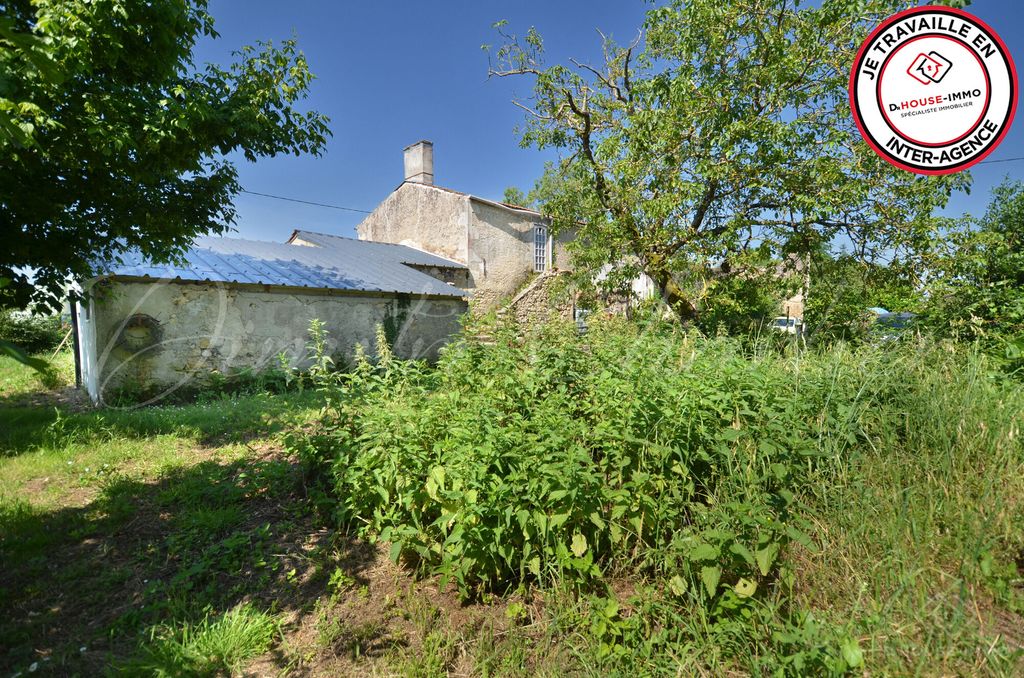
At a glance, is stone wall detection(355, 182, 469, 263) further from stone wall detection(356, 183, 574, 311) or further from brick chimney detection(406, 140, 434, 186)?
brick chimney detection(406, 140, 434, 186)

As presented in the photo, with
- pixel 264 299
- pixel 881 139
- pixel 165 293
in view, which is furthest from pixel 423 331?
pixel 881 139

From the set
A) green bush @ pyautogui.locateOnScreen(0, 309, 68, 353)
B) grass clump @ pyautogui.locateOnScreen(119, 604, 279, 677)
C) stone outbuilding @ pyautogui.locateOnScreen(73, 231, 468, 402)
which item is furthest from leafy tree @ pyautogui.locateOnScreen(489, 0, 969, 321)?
green bush @ pyautogui.locateOnScreen(0, 309, 68, 353)

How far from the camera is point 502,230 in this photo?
58.5 feet

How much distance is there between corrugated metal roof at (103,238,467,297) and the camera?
883cm

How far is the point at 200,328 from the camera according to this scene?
29.7ft

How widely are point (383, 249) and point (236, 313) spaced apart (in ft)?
23.5

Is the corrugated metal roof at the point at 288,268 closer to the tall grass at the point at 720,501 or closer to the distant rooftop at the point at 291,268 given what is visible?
the distant rooftop at the point at 291,268

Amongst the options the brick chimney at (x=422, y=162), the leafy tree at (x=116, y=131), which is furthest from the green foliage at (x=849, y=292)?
the brick chimney at (x=422, y=162)

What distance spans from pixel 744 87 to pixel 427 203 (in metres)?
12.3

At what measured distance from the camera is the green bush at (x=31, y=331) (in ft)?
46.1

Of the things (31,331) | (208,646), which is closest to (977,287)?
(208,646)

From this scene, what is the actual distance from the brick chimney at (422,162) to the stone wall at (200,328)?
812 cm

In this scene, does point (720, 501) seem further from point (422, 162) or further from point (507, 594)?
point (422, 162)

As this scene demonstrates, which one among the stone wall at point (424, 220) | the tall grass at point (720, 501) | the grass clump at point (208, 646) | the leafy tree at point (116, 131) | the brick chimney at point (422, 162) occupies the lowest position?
the grass clump at point (208, 646)
